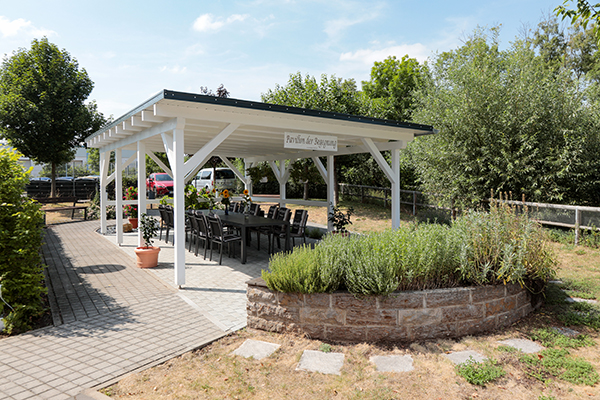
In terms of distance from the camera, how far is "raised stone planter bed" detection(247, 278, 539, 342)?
360 centimetres

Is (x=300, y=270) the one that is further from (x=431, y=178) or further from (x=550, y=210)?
(x=431, y=178)

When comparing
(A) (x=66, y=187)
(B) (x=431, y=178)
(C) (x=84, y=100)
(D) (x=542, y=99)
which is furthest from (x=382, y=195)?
(A) (x=66, y=187)

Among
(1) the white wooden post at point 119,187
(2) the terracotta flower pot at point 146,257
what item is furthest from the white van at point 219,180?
(2) the terracotta flower pot at point 146,257

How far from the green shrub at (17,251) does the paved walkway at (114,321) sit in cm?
29

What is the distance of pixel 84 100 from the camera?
17.0 meters

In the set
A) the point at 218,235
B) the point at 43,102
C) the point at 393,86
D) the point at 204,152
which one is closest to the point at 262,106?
the point at 204,152

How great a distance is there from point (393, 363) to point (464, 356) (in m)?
0.65

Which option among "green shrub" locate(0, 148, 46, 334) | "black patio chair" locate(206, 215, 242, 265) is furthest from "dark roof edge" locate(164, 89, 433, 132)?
"black patio chair" locate(206, 215, 242, 265)

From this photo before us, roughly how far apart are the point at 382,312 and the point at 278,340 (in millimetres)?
1084

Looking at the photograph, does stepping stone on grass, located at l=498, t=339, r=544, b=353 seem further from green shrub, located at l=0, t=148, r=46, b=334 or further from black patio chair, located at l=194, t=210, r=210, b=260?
black patio chair, located at l=194, t=210, r=210, b=260

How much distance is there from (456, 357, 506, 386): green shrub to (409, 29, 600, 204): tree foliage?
7.37 metres

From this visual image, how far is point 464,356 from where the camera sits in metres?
3.25

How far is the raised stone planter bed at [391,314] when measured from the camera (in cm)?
360

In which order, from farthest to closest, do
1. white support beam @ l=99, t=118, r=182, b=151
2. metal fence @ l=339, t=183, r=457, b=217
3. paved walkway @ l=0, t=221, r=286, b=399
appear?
metal fence @ l=339, t=183, r=457, b=217 → white support beam @ l=99, t=118, r=182, b=151 → paved walkway @ l=0, t=221, r=286, b=399
